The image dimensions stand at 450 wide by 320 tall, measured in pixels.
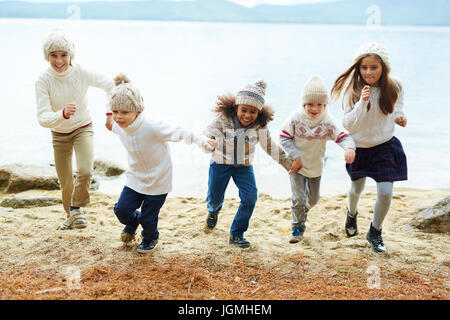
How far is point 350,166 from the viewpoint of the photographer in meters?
4.23

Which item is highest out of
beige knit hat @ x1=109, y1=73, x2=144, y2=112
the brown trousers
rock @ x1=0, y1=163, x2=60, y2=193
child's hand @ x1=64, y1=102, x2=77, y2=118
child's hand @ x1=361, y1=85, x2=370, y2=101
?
child's hand @ x1=361, y1=85, x2=370, y2=101

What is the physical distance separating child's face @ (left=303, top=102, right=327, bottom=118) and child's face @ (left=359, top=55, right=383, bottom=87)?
1.44 feet

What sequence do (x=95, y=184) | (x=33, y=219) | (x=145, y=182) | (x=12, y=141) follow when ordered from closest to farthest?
(x=145, y=182) → (x=33, y=219) → (x=95, y=184) → (x=12, y=141)

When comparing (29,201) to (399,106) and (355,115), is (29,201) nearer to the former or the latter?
(355,115)

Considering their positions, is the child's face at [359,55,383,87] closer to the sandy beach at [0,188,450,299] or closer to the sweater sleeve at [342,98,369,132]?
the sweater sleeve at [342,98,369,132]

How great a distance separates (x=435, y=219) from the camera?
15.0 ft

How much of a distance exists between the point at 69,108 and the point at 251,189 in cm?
167

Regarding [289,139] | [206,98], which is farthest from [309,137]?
[206,98]

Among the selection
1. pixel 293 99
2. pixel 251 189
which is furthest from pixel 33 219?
pixel 293 99

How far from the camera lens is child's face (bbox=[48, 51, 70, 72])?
13.3 feet

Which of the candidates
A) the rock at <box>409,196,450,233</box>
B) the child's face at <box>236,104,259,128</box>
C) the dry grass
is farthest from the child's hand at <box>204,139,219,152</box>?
the rock at <box>409,196,450,233</box>

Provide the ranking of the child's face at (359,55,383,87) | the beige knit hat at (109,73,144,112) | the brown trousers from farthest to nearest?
the brown trousers, the child's face at (359,55,383,87), the beige knit hat at (109,73,144,112)

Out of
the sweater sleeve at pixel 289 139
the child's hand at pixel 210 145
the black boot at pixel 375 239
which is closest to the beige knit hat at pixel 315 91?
the sweater sleeve at pixel 289 139
